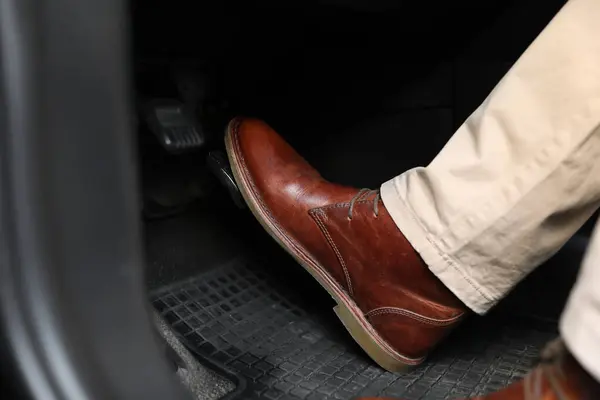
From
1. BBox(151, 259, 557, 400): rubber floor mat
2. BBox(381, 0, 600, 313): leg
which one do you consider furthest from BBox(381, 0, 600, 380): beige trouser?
BBox(151, 259, 557, 400): rubber floor mat

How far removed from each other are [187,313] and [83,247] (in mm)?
413

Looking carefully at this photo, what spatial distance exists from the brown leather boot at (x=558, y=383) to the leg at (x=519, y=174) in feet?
0.42

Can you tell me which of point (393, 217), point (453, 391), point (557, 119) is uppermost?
point (557, 119)

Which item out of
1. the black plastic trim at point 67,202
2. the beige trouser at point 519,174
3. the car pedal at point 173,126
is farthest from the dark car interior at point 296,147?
the black plastic trim at point 67,202

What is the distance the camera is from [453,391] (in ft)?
2.06

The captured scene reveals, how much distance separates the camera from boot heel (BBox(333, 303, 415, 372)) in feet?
2.19

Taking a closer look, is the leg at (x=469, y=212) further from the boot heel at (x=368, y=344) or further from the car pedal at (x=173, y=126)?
the car pedal at (x=173, y=126)

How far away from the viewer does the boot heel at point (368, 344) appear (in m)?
0.67

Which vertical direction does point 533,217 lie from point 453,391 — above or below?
above

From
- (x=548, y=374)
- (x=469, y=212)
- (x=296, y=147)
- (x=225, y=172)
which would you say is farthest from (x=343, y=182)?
(x=548, y=374)

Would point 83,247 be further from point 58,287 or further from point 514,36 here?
point 514,36

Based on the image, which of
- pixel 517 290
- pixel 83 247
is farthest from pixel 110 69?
pixel 517 290

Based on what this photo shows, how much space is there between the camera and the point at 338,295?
27.5 inches

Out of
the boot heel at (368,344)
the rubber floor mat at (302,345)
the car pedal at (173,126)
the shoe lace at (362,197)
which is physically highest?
the car pedal at (173,126)
